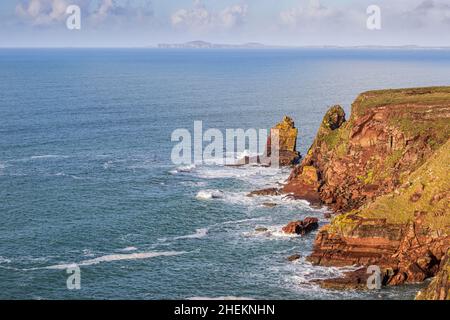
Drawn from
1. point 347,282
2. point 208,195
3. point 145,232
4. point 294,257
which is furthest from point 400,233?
point 208,195

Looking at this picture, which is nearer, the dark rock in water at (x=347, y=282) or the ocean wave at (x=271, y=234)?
the dark rock in water at (x=347, y=282)

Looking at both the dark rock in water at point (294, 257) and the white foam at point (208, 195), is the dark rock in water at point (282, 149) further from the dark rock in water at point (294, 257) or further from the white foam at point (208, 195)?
the dark rock in water at point (294, 257)

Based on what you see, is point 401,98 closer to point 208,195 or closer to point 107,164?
point 208,195

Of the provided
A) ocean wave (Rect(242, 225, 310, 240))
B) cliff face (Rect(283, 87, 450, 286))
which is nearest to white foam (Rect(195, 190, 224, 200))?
cliff face (Rect(283, 87, 450, 286))

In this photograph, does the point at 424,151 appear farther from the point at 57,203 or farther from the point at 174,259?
the point at 57,203

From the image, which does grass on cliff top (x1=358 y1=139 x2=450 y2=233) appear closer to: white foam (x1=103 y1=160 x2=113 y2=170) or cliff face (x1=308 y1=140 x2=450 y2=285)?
cliff face (x1=308 y1=140 x2=450 y2=285)

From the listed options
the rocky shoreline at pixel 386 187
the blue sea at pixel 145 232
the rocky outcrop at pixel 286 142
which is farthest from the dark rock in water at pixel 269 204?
the rocky outcrop at pixel 286 142
